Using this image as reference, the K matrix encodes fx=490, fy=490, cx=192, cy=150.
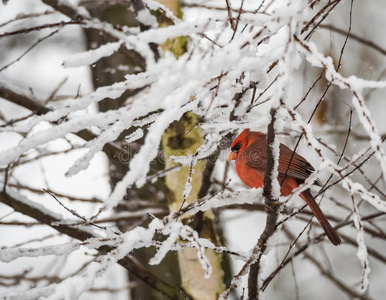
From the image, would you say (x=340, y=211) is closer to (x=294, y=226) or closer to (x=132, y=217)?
(x=294, y=226)

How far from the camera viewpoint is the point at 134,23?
4.40 metres

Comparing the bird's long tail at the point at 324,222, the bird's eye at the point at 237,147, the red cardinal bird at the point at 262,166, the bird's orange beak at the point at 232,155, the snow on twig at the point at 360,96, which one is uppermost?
the bird's eye at the point at 237,147

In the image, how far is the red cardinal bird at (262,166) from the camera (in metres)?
3.17

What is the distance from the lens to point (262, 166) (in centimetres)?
354

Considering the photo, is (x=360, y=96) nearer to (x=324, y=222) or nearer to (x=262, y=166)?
(x=324, y=222)

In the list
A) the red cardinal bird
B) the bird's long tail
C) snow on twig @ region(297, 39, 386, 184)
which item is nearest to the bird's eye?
the red cardinal bird

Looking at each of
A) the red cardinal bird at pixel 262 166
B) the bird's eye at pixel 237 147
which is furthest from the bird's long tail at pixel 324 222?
the bird's eye at pixel 237 147

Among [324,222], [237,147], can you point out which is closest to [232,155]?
[237,147]

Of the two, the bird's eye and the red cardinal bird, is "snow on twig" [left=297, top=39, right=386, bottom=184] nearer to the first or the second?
the red cardinal bird

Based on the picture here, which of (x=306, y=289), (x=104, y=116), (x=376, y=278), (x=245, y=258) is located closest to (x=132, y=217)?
(x=245, y=258)

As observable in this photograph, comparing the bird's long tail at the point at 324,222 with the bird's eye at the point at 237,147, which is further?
the bird's eye at the point at 237,147

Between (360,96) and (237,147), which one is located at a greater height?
(237,147)

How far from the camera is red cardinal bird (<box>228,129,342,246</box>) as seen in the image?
3.17 m

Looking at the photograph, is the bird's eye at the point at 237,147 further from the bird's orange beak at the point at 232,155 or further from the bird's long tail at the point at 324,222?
the bird's long tail at the point at 324,222
